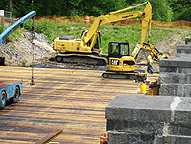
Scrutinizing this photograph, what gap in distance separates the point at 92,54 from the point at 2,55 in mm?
7786

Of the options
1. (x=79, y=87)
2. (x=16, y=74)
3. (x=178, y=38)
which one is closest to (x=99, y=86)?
(x=79, y=87)

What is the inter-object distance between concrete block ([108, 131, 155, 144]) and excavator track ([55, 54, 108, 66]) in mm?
24061

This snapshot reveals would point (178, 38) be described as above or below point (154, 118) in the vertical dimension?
above

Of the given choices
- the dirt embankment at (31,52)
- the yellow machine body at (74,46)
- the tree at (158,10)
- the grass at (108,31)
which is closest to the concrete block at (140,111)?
the dirt embankment at (31,52)

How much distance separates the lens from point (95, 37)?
89.9ft

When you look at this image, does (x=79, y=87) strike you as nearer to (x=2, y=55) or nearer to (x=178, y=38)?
(x=2, y=55)

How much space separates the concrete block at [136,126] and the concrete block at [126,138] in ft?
0.15

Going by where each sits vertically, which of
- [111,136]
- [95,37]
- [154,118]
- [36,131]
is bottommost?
[36,131]

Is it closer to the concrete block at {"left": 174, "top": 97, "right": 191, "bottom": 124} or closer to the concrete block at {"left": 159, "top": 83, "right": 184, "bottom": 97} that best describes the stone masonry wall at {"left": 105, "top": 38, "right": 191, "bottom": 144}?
the concrete block at {"left": 174, "top": 97, "right": 191, "bottom": 124}

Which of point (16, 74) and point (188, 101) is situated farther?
point (16, 74)

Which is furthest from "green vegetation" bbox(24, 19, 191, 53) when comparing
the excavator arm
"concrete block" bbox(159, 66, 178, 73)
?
"concrete block" bbox(159, 66, 178, 73)

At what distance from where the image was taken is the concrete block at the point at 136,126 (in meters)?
3.21

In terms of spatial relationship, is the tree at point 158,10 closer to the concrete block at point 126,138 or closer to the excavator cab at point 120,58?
the excavator cab at point 120,58

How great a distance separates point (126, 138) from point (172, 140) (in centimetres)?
46
